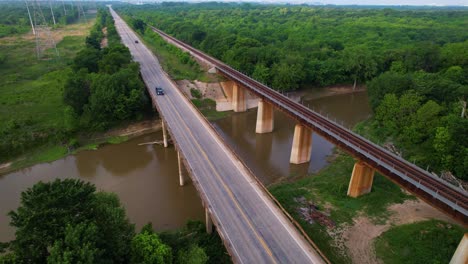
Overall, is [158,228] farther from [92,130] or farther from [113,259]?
[92,130]

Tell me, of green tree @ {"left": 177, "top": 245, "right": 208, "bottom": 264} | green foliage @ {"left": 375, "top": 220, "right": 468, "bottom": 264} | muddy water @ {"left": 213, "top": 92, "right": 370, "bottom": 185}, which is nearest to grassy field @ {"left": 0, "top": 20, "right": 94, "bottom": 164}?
muddy water @ {"left": 213, "top": 92, "right": 370, "bottom": 185}

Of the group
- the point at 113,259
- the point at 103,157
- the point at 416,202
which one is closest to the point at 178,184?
the point at 103,157

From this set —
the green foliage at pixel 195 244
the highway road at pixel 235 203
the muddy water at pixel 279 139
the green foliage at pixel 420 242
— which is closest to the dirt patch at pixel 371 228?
the green foliage at pixel 420 242

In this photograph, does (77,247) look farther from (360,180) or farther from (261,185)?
(360,180)

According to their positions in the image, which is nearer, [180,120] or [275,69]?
[180,120]

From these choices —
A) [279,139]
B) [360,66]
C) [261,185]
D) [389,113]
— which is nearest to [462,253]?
[261,185]
